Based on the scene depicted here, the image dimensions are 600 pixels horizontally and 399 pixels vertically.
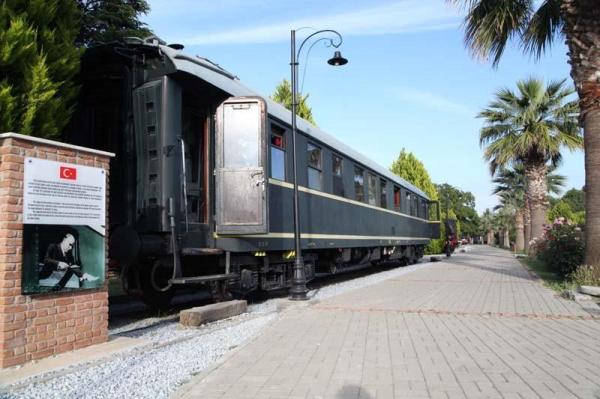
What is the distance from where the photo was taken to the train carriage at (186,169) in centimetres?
761

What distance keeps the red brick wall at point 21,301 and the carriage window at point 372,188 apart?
10766mm

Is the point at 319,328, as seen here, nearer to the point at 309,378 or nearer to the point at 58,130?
the point at 309,378

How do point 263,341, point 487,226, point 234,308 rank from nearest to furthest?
point 263,341 < point 234,308 < point 487,226

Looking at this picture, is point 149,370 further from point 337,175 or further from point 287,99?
point 287,99

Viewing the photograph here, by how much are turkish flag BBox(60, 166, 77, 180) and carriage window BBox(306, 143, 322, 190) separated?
6.22m

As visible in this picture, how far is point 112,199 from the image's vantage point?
8.50 metres

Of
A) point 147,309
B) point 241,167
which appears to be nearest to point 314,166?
point 241,167

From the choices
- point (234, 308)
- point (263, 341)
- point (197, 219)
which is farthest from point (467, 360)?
point (197, 219)

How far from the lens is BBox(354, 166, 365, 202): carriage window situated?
14250mm

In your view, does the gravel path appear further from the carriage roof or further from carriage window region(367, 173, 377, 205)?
carriage window region(367, 173, 377, 205)

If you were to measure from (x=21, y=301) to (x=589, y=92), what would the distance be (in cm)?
1072

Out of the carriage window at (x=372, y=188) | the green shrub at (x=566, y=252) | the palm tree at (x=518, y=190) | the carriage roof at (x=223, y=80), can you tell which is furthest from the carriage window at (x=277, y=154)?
the palm tree at (x=518, y=190)

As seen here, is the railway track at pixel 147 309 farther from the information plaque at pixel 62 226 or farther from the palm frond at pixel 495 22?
the palm frond at pixel 495 22

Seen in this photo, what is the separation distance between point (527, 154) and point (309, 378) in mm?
23665
